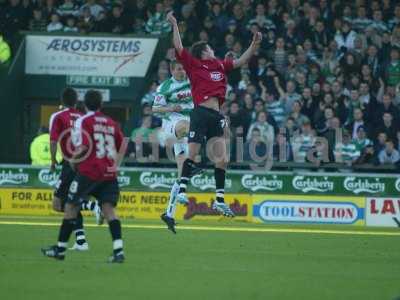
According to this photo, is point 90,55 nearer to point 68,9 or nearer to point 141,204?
point 68,9

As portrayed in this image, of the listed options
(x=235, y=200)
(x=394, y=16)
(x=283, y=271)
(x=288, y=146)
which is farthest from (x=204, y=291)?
(x=394, y=16)

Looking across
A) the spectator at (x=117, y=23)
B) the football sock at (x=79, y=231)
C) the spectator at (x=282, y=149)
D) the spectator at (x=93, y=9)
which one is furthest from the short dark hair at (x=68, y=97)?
the spectator at (x=93, y=9)

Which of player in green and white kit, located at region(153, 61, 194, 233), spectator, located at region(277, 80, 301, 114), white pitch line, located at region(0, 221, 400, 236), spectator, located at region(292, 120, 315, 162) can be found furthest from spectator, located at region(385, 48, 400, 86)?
player in green and white kit, located at region(153, 61, 194, 233)

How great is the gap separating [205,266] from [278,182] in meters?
8.77

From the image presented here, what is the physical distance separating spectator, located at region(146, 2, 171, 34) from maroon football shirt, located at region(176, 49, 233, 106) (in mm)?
10766

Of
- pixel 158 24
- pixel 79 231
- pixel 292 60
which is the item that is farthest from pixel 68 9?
pixel 79 231

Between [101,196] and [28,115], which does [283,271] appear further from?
[28,115]

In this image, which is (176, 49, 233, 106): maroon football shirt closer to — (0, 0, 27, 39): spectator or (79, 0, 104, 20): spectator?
(79, 0, 104, 20): spectator

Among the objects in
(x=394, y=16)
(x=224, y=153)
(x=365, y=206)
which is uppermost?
(x=394, y=16)

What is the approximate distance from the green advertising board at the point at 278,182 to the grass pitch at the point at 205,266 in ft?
11.7

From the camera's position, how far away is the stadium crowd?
2233 cm

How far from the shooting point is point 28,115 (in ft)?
87.7

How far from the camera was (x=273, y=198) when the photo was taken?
2102 cm

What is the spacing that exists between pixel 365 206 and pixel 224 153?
663 cm
